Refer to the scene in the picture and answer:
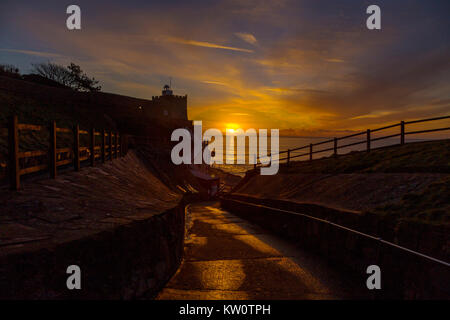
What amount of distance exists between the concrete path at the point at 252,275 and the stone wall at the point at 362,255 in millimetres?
412

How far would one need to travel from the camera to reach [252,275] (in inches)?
211

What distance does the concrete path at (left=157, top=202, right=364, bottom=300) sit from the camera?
4.60m

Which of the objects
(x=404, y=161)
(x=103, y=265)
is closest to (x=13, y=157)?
(x=103, y=265)

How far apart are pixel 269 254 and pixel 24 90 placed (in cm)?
4386

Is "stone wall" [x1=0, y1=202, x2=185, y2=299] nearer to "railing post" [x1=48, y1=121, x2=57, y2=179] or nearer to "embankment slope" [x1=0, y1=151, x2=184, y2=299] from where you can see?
"embankment slope" [x1=0, y1=151, x2=184, y2=299]

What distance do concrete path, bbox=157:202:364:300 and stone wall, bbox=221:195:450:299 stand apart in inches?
16.2

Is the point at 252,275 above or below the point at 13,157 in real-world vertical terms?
below

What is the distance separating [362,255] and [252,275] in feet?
7.95

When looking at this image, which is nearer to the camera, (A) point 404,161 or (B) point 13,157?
(B) point 13,157

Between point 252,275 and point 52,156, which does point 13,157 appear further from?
point 252,275

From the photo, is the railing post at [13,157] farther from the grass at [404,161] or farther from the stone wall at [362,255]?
the grass at [404,161]

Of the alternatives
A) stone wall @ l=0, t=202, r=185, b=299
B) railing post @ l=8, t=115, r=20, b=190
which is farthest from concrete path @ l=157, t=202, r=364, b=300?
railing post @ l=8, t=115, r=20, b=190

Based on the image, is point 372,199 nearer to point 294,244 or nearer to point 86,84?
point 294,244
